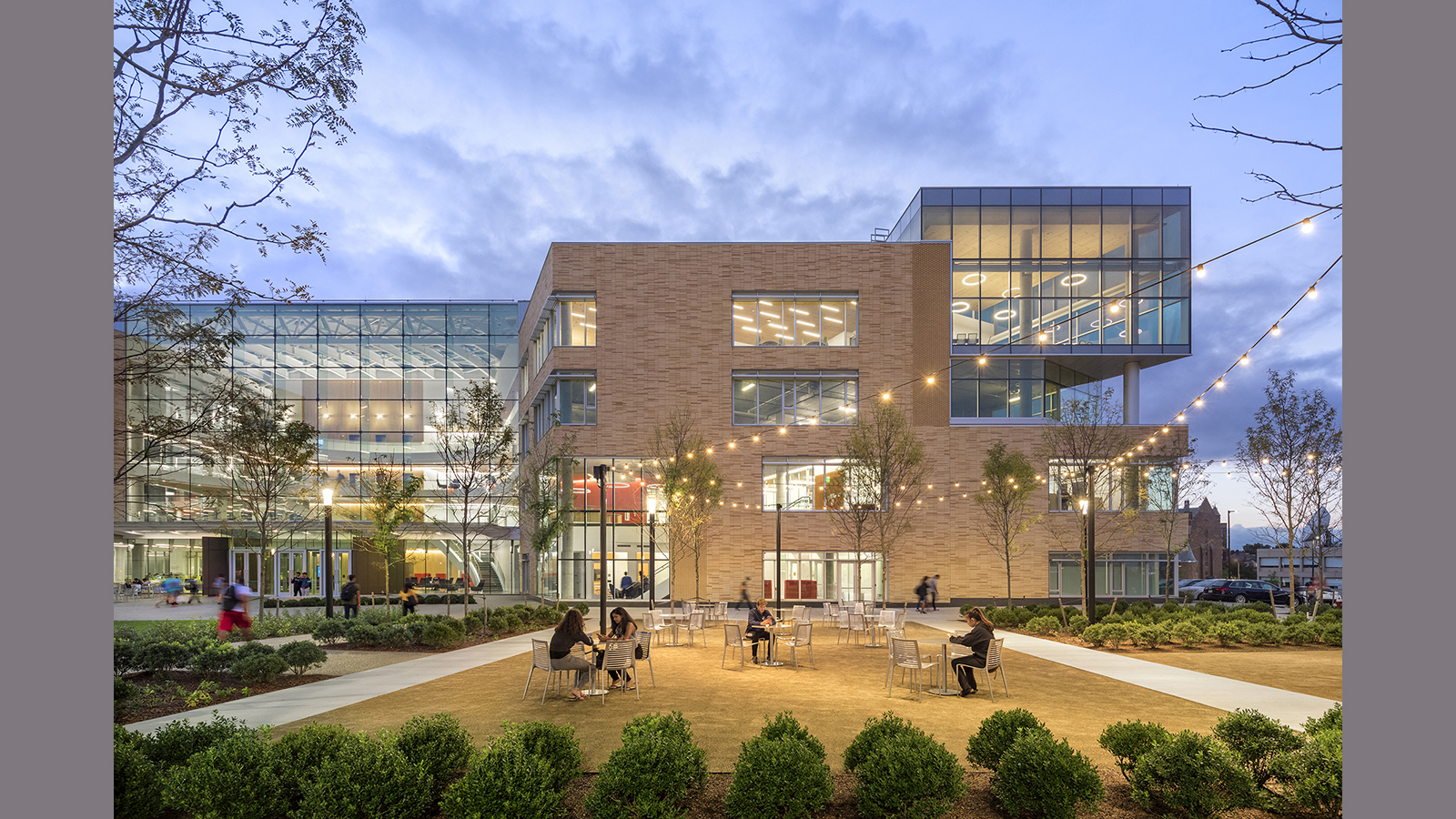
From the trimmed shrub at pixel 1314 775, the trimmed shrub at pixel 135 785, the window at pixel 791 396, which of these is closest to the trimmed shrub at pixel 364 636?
the trimmed shrub at pixel 135 785

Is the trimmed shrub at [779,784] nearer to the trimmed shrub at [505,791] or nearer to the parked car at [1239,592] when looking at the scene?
the trimmed shrub at [505,791]

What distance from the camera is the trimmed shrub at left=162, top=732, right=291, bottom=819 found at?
5.85 meters

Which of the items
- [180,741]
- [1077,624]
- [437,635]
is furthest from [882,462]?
[180,741]

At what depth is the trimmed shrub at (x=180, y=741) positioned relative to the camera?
6.57 meters

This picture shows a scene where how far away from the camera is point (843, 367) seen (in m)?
34.6

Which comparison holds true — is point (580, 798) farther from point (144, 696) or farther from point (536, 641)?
point (144, 696)

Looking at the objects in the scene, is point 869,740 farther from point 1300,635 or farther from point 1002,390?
point 1002,390

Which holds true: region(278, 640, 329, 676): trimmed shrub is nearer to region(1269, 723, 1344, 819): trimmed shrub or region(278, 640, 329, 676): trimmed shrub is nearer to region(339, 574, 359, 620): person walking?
region(339, 574, 359, 620): person walking

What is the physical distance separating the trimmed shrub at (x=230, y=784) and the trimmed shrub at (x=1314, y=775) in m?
8.13

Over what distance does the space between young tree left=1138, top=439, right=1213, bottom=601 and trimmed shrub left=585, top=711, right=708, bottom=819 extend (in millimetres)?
27690

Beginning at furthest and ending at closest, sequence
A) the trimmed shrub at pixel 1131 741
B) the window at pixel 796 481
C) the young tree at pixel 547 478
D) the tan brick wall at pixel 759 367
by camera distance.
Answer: the window at pixel 796 481
the tan brick wall at pixel 759 367
the young tree at pixel 547 478
the trimmed shrub at pixel 1131 741

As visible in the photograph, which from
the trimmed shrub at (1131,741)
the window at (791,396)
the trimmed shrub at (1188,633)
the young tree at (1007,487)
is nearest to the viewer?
the trimmed shrub at (1131,741)

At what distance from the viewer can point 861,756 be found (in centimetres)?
670

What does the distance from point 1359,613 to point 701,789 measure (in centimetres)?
508
